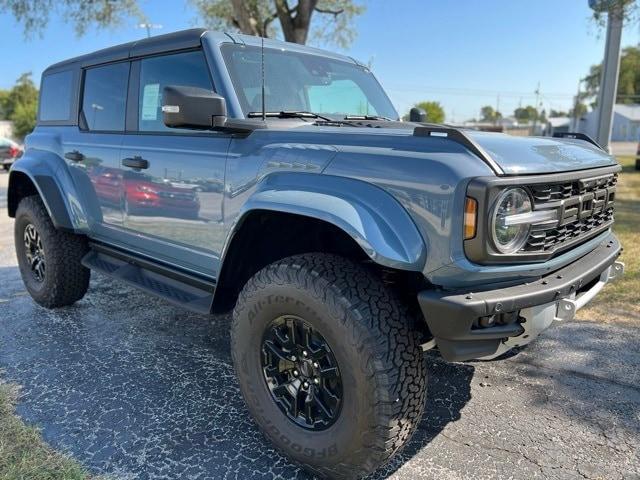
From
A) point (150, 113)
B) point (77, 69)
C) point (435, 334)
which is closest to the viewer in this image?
point (435, 334)

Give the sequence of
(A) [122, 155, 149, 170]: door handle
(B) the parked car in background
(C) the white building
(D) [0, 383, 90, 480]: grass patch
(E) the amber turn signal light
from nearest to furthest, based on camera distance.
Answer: (E) the amber turn signal light < (D) [0, 383, 90, 480]: grass patch < (A) [122, 155, 149, 170]: door handle < (B) the parked car in background < (C) the white building

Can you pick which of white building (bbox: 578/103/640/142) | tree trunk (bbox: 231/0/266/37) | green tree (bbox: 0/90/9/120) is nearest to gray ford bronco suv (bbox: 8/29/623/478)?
tree trunk (bbox: 231/0/266/37)

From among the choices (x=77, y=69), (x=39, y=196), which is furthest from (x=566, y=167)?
(x=39, y=196)

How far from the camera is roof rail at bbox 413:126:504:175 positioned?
1.96 m

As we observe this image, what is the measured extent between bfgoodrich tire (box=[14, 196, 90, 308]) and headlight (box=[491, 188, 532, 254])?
3.52m

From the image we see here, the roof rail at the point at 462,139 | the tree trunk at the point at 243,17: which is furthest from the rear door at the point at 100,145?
the tree trunk at the point at 243,17

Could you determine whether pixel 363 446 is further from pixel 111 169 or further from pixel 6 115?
pixel 6 115

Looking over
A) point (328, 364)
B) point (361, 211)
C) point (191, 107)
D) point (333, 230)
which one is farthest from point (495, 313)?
point (191, 107)

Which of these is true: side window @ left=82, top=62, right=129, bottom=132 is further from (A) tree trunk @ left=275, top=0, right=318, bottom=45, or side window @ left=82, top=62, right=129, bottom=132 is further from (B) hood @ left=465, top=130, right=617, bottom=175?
(A) tree trunk @ left=275, top=0, right=318, bottom=45

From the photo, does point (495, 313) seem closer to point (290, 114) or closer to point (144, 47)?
point (290, 114)

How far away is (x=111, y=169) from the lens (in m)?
3.61

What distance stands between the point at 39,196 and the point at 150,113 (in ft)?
5.75

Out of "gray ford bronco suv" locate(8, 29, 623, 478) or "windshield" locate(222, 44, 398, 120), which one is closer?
"gray ford bronco suv" locate(8, 29, 623, 478)

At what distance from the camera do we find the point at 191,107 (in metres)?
2.45
